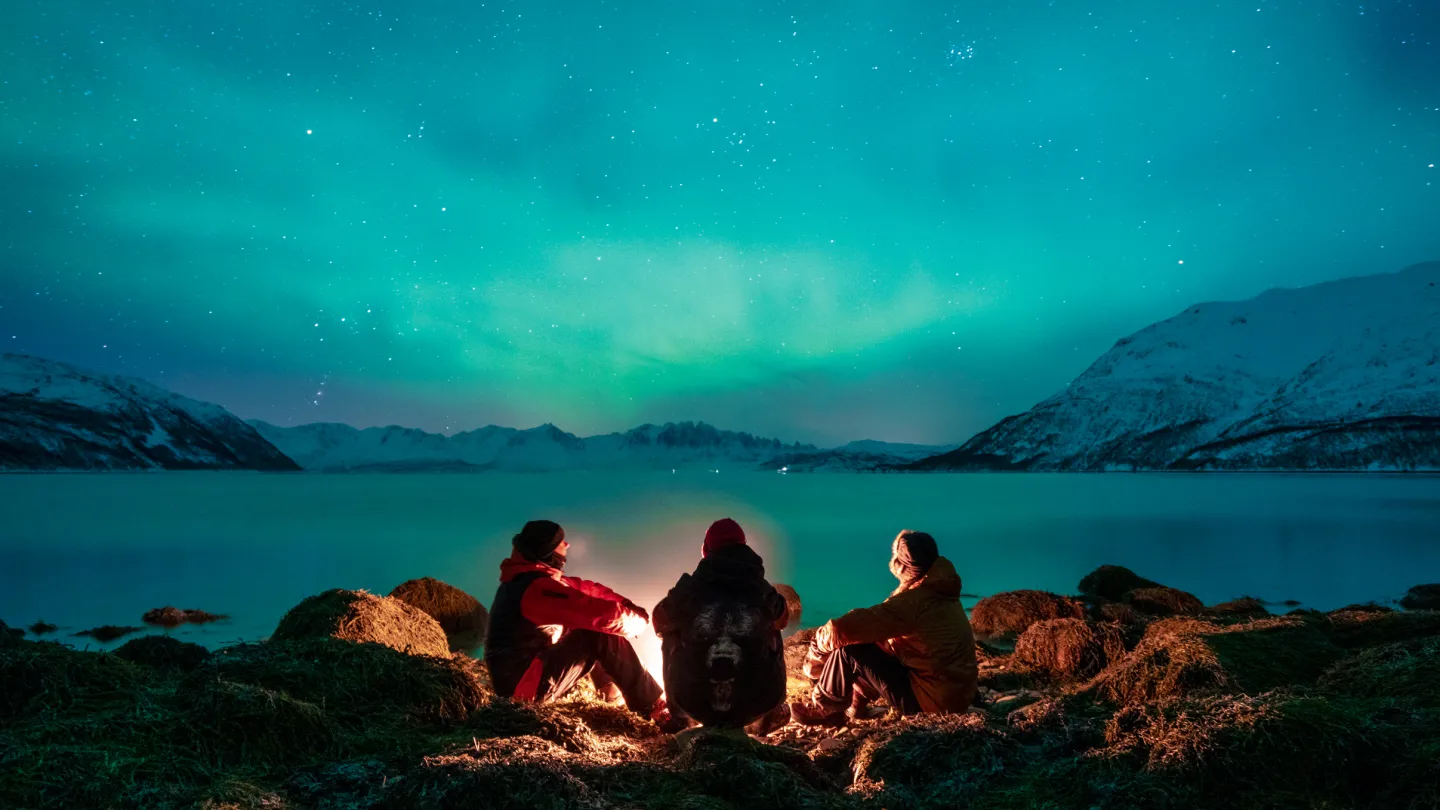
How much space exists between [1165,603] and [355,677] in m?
17.0

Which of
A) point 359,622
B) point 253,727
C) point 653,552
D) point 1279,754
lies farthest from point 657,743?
point 653,552

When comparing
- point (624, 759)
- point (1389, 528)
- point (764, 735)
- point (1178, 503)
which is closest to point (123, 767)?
point (624, 759)

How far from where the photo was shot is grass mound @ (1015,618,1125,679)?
11.0 meters

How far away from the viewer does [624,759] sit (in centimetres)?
655

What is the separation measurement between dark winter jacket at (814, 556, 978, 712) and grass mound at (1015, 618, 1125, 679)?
140 inches

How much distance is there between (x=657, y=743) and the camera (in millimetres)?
7719

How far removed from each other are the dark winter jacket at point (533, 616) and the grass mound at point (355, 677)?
0.37 metres

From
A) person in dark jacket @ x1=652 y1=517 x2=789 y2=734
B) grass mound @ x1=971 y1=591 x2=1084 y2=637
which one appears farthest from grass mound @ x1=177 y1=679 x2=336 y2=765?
grass mound @ x1=971 y1=591 x2=1084 y2=637

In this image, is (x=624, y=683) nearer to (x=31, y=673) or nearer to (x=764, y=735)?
(x=764, y=735)

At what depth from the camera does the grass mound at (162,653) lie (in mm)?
10894

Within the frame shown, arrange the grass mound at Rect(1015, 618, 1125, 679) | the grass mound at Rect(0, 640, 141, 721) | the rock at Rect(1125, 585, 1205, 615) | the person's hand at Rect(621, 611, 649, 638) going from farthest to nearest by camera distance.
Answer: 1. the rock at Rect(1125, 585, 1205, 615)
2. the grass mound at Rect(1015, 618, 1125, 679)
3. the person's hand at Rect(621, 611, 649, 638)
4. the grass mound at Rect(0, 640, 141, 721)

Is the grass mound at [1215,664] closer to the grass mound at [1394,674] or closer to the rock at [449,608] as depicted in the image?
the grass mound at [1394,674]

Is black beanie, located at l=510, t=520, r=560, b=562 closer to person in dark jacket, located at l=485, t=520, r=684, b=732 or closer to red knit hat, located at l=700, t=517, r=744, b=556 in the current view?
person in dark jacket, located at l=485, t=520, r=684, b=732

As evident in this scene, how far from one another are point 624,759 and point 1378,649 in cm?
818
